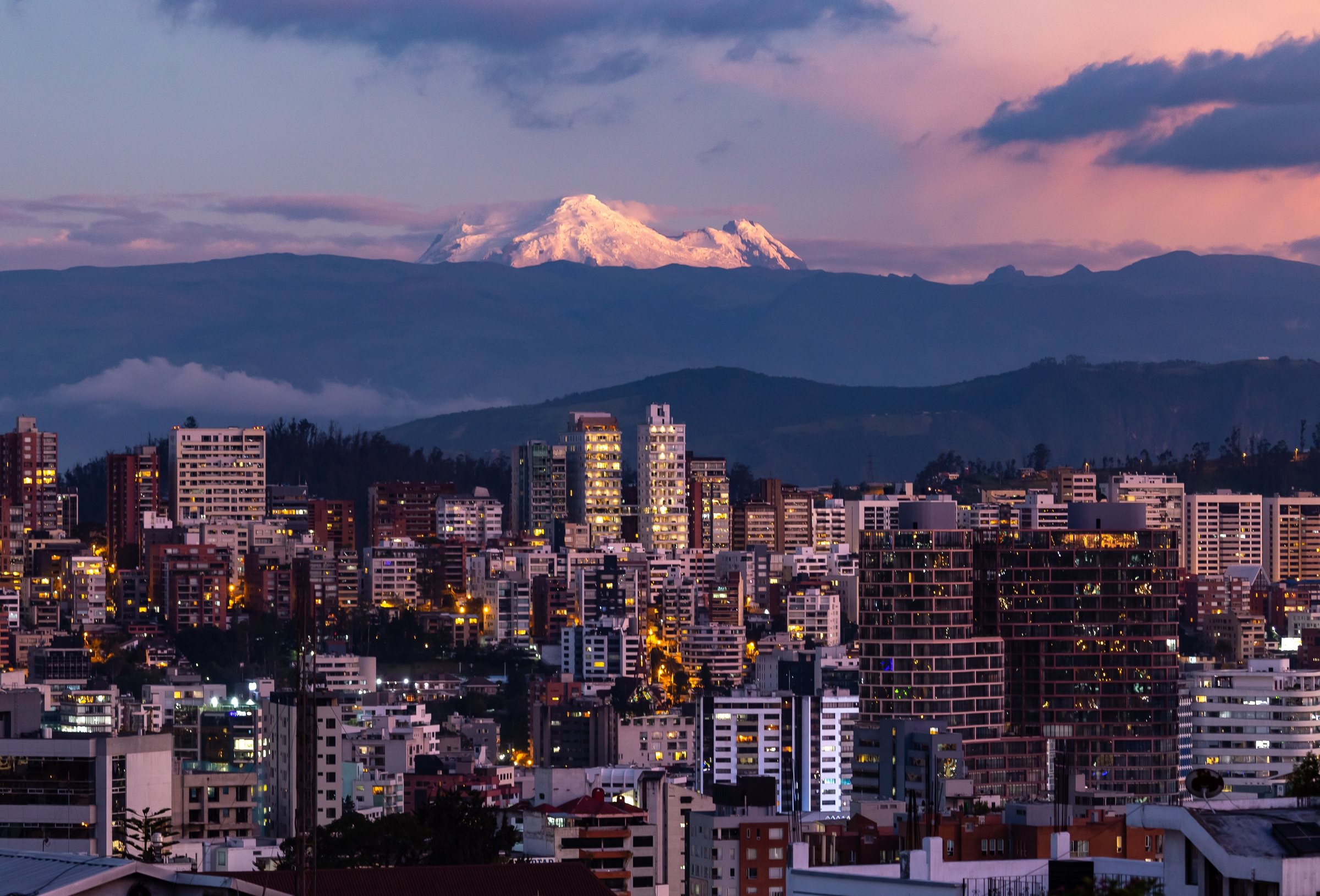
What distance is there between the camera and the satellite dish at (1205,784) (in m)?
13.9

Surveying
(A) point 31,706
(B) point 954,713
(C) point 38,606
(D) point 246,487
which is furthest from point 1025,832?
(D) point 246,487

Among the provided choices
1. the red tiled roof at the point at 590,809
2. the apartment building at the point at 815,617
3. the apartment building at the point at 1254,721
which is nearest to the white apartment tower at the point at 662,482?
the apartment building at the point at 815,617

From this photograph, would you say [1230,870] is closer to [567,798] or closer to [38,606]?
[567,798]

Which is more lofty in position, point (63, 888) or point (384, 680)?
point (63, 888)

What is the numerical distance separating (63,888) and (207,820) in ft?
117

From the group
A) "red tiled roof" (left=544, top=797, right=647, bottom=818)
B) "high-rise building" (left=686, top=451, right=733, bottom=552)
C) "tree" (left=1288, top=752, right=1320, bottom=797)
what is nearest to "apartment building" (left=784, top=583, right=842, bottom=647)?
"high-rise building" (left=686, top=451, right=733, bottom=552)

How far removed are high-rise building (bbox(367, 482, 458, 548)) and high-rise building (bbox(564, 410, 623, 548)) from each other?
9516mm

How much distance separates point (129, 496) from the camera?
131875 millimetres

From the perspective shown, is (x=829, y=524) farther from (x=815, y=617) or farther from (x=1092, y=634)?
(x=1092, y=634)

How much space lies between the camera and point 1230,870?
13.4 metres

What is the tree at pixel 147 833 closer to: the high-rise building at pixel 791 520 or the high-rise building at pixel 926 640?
the high-rise building at pixel 926 640

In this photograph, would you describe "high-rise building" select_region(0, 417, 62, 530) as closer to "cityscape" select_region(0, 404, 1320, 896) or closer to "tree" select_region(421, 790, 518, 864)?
"cityscape" select_region(0, 404, 1320, 896)

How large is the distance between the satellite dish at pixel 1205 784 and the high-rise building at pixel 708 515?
5010 inches

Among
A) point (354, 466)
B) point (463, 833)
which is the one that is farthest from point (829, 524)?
point (463, 833)
